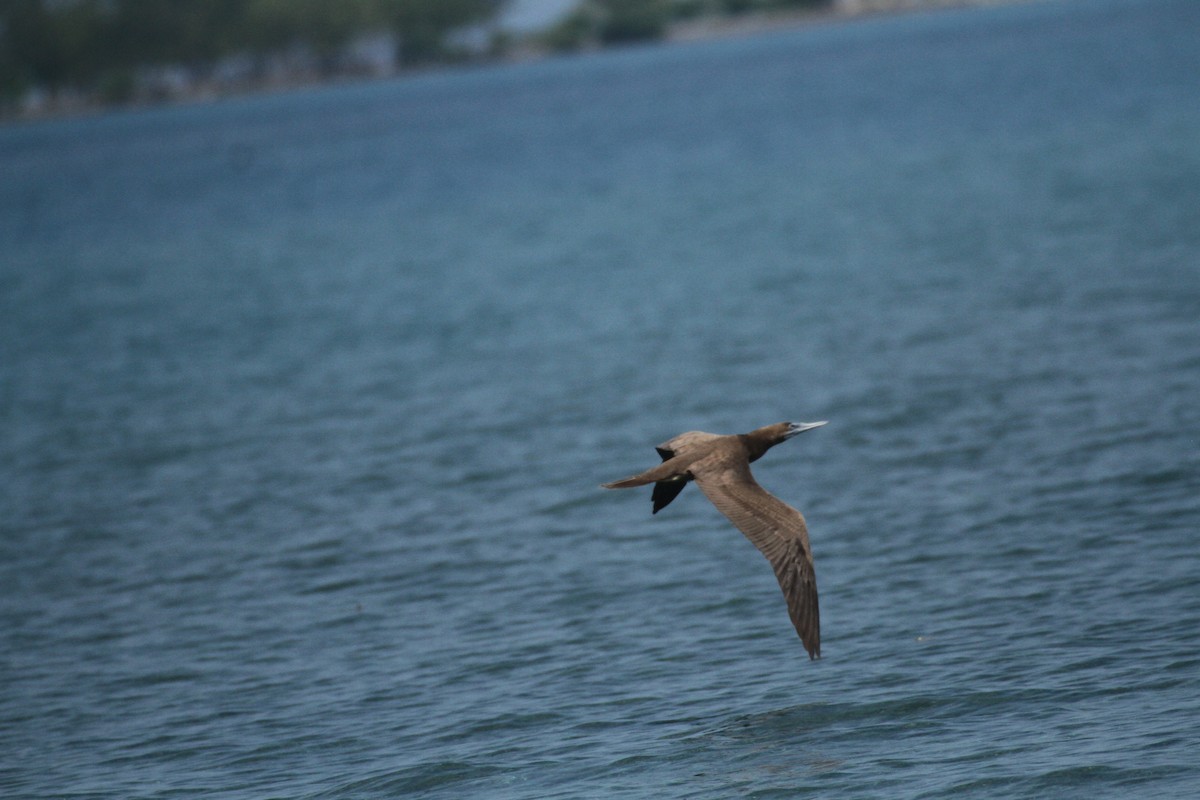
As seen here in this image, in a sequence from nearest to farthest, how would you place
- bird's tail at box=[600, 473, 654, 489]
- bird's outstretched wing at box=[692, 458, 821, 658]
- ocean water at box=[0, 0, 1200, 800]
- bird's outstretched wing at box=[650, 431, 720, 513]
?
bird's outstretched wing at box=[692, 458, 821, 658]
bird's tail at box=[600, 473, 654, 489]
ocean water at box=[0, 0, 1200, 800]
bird's outstretched wing at box=[650, 431, 720, 513]

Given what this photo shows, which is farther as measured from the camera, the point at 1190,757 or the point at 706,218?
the point at 706,218

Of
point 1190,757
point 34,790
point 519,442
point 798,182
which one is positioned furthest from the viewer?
point 798,182

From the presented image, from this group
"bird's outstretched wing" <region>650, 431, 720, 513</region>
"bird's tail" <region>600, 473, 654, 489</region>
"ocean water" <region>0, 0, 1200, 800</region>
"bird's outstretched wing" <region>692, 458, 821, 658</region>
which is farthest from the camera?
"bird's outstretched wing" <region>650, 431, 720, 513</region>

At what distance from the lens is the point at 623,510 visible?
1838 centimetres

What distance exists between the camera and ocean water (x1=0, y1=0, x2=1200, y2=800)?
1210 cm

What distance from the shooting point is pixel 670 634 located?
1416 centimetres

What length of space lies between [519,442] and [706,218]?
25.8 m

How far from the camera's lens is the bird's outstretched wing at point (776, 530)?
11078 millimetres

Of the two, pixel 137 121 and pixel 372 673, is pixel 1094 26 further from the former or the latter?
pixel 372 673

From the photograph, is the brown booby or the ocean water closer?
the brown booby

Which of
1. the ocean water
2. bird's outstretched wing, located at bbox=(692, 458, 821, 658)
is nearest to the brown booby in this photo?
bird's outstretched wing, located at bbox=(692, 458, 821, 658)

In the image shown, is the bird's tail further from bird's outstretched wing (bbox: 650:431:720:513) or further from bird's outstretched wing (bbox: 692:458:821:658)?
bird's outstretched wing (bbox: 650:431:720:513)

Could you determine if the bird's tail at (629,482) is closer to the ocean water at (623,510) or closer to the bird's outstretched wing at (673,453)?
the bird's outstretched wing at (673,453)

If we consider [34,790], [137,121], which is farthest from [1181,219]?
[137,121]
